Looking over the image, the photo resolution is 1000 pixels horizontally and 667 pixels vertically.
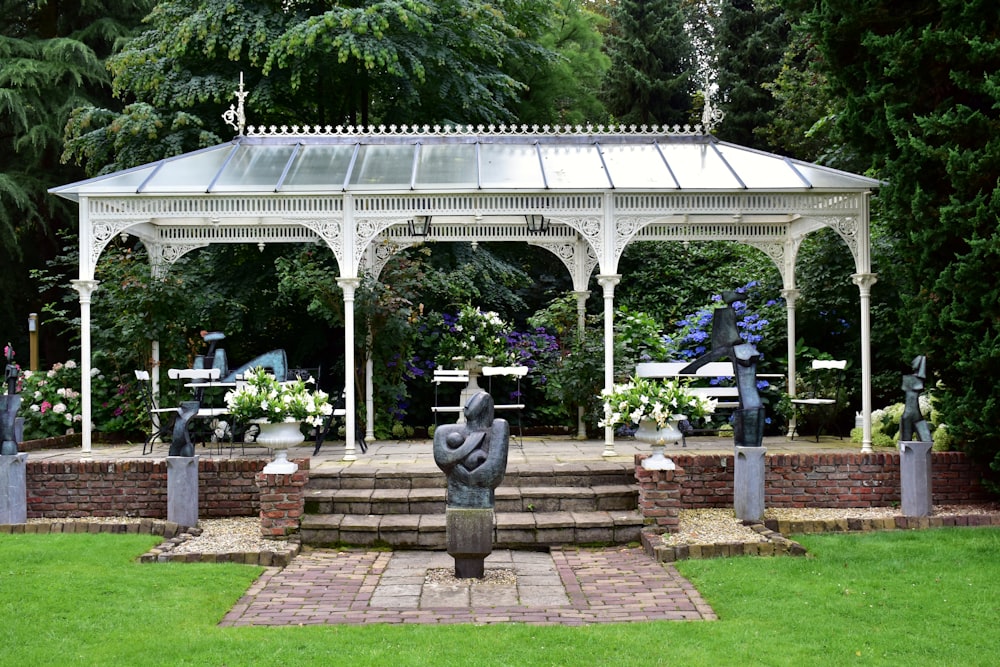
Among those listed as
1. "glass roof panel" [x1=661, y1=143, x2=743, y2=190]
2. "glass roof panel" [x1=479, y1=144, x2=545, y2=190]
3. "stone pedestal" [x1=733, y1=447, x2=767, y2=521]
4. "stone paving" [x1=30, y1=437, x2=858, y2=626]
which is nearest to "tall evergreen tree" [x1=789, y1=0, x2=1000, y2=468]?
"glass roof panel" [x1=661, y1=143, x2=743, y2=190]

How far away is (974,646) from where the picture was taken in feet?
15.5

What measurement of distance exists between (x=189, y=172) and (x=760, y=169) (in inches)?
244

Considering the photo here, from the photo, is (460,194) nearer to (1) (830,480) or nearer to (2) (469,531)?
(2) (469,531)

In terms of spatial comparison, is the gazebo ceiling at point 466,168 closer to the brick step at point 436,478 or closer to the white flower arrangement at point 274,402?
the white flower arrangement at point 274,402

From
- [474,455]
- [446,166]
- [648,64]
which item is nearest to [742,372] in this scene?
[474,455]

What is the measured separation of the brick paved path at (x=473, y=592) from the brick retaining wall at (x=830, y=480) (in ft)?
4.20

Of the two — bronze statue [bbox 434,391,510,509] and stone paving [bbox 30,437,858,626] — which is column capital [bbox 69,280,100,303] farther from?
bronze statue [bbox 434,391,510,509]

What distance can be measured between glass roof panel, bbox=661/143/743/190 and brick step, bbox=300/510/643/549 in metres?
3.83

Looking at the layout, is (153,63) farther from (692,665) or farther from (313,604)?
(692,665)

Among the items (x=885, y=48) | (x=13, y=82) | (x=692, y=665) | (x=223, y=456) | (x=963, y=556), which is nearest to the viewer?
(x=692, y=665)

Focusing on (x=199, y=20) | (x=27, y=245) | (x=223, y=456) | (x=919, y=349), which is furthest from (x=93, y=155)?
(x=919, y=349)

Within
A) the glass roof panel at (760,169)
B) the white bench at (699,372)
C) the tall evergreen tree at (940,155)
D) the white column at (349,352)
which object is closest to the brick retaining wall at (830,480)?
the tall evergreen tree at (940,155)

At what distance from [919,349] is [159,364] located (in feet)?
27.4

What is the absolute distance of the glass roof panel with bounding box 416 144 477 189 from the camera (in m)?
9.59
